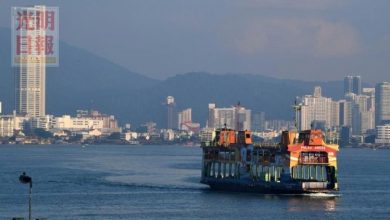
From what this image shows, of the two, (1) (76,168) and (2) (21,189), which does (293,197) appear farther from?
(1) (76,168)

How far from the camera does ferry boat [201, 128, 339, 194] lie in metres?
82.8

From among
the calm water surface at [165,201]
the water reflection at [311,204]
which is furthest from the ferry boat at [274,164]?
the calm water surface at [165,201]

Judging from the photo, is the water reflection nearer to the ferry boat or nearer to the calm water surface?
the calm water surface

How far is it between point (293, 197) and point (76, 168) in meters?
50.7

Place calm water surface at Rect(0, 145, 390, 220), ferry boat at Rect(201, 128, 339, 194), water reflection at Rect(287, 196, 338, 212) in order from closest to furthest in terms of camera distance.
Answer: calm water surface at Rect(0, 145, 390, 220) → water reflection at Rect(287, 196, 338, 212) → ferry boat at Rect(201, 128, 339, 194)

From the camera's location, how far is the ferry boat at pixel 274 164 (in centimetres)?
8275

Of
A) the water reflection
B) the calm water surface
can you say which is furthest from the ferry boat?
the calm water surface

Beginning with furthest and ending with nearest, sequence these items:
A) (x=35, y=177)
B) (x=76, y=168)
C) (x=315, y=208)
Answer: (x=76, y=168), (x=35, y=177), (x=315, y=208)

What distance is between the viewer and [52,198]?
3233 inches

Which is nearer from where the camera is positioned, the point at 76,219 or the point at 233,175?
the point at 76,219

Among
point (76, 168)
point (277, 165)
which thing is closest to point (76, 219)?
point (277, 165)

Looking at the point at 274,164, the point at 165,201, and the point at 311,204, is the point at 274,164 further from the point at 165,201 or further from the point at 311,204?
the point at 165,201

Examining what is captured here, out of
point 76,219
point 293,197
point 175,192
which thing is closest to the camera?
point 76,219

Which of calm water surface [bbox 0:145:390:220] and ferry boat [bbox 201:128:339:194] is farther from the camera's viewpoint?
ferry boat [bbox 201:128:339:194]
